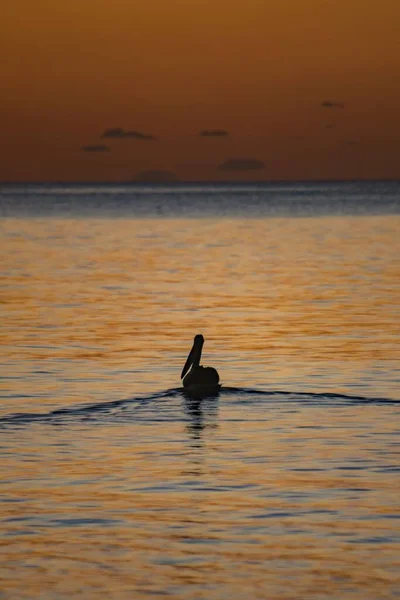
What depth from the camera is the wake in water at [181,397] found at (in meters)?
18.7

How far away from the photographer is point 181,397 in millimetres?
20500

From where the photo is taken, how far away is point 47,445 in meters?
16.6

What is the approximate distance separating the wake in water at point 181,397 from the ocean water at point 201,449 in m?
0.04

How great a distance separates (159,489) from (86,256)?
155 ft

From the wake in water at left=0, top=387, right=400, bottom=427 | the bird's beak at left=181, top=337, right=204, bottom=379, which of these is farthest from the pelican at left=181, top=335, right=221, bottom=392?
the bird's beak at left=181, top=337, right=204, bottom=379

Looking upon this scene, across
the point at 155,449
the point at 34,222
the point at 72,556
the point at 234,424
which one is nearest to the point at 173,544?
the point at 72,556

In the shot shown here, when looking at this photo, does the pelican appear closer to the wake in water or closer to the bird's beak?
the wake in water

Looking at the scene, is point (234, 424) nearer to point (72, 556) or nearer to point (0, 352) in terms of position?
point (72, 556)

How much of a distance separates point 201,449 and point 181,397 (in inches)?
160

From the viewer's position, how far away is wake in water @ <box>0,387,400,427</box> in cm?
1869

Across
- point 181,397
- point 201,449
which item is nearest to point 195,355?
point 181,397

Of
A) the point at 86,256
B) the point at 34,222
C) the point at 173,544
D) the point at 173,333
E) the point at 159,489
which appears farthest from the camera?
the point at 34,222

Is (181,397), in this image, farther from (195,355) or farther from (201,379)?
(195,355)

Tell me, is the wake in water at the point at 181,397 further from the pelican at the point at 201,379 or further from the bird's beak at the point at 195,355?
the bird's beak at the point at 195,355
